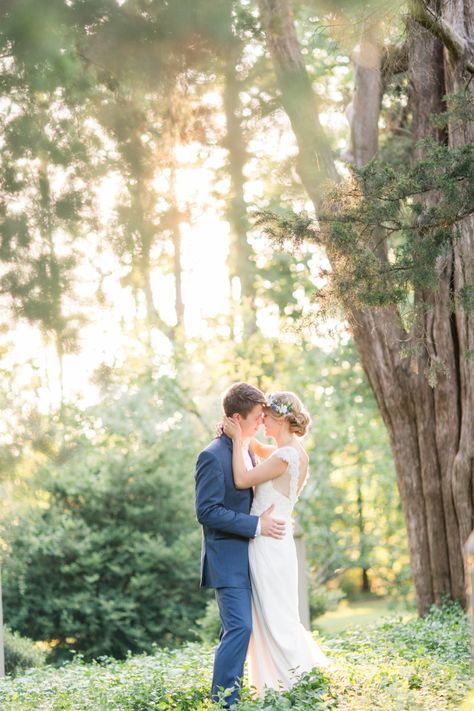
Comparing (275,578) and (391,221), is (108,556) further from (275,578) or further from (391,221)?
(391,221)

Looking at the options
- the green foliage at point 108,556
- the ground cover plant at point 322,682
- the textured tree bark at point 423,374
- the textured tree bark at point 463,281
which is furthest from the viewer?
the green foliage at point 108,556

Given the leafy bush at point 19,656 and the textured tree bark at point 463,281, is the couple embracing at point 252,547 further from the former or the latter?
the leafy bush at point 19,656

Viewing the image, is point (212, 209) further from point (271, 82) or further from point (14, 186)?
point (14, 186)

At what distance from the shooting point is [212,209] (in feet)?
27.5

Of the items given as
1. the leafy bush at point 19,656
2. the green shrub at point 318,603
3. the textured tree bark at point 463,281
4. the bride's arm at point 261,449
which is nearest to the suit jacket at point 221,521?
the bride's arm at point 261,449

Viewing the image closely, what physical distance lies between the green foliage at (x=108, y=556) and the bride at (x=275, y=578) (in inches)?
250

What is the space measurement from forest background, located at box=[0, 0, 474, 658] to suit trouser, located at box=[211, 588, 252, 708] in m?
1.84

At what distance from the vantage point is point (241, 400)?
6355mm

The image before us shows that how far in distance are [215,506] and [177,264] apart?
5555 mm

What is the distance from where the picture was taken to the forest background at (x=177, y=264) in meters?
6.28

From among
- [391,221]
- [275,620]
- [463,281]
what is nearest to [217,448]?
[275,620]

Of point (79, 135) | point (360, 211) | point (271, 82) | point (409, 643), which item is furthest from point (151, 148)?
point (409, 643)

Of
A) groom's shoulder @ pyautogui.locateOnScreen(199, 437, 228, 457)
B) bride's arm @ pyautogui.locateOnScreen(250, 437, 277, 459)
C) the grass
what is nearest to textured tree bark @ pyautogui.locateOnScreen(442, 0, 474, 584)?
bride's arm @ pyautogui.locateOnScreen(250, 437, 277, 459)

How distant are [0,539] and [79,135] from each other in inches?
276
